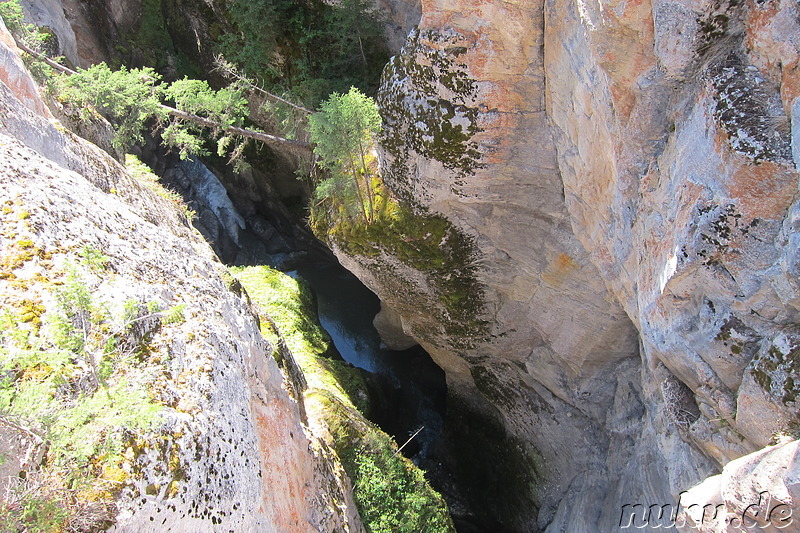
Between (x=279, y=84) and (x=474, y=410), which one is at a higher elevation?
(x=279, y=84)

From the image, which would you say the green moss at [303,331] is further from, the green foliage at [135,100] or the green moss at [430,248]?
the green foliage at [135,100]

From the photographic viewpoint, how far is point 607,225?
7977mm

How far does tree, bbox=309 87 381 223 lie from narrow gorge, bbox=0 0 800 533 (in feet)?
0.49

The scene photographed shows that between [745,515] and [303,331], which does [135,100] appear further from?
[745,515]

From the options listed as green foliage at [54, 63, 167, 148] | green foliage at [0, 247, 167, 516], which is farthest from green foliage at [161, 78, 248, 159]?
green foliage at [0, 247, 167, 516]

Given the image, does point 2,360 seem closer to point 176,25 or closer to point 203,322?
point 203,322

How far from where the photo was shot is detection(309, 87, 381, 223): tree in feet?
34.2

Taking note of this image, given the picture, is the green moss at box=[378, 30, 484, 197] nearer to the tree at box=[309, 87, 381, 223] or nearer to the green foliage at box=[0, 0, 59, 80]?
the tree at box=[309, 87, 381, 223]

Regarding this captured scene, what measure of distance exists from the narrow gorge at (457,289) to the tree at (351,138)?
149mm

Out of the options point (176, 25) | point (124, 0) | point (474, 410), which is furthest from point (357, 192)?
point (124, 0)

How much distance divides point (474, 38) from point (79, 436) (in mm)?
8330

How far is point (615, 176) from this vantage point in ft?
22.6

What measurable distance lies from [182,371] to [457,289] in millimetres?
8331

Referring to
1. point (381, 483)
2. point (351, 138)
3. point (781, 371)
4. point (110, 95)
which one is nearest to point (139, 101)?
point (110, 95)
